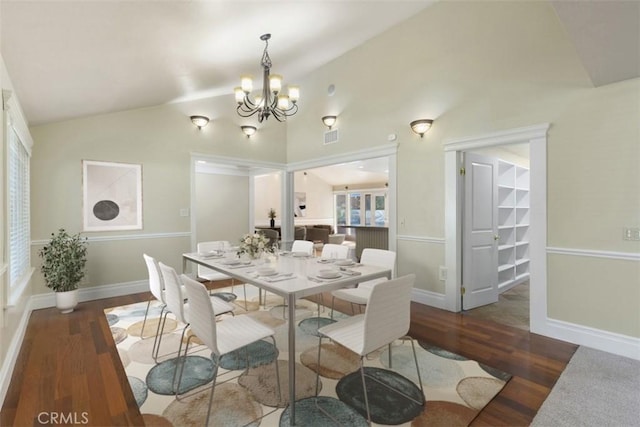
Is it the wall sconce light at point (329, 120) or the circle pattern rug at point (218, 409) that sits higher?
the wall sconce light at point (329, 120)

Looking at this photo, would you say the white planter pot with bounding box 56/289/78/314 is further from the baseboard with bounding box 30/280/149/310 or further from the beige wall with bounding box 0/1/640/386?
the beige wall with bounding box 0/1/640/386

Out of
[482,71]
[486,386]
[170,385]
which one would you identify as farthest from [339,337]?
[482,71]

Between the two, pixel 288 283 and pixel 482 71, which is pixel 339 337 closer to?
pixel 288 283

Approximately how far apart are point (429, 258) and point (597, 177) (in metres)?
1.88

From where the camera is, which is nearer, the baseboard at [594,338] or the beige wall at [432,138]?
the baseboard at [594,338]

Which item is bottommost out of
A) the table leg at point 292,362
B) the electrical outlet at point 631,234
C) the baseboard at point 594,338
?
the baseboard at point 594,338

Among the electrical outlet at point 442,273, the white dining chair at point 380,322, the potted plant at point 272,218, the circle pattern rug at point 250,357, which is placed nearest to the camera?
the white dining chair at point 380,322

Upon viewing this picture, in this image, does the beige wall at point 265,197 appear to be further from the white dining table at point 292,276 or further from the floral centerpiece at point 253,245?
the floral centerpiece at point 253,245

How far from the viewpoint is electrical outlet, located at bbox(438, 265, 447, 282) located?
3787 millimetres

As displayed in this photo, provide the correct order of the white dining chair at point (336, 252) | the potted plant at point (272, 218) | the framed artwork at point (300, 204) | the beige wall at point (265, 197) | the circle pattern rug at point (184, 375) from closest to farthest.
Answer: the circle pattern rug at point (184, 375) → the white dining chair at point (336, 252) → the potted plant at point (272, 218) → the beige wall at point (265, 197) → the framed artwork at point (300, 204)

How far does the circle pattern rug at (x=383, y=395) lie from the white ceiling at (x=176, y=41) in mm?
2708

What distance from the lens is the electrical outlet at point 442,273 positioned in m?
3.79

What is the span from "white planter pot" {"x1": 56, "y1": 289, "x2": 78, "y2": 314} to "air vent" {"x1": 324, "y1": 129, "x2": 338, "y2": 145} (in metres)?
4.21

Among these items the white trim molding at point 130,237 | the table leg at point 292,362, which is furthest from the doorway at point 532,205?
the white trim molding at point 130,237
